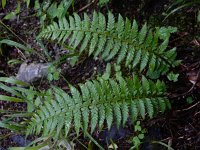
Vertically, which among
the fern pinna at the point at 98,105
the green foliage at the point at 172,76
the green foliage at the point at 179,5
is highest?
the green foliage at the point at 179,5

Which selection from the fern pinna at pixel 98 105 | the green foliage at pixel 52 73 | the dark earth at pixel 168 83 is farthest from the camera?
the green foliage at pixel 52 73

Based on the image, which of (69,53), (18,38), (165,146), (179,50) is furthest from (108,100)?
(18,38)

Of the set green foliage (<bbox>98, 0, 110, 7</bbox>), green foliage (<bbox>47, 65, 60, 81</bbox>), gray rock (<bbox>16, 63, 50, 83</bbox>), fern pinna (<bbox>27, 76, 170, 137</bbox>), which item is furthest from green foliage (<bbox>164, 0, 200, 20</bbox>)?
gray rock (<bbox>16, 63, 50, 83</bbox>)

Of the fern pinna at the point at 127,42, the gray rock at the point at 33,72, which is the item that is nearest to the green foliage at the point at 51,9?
the gray rock at the point at 33,72

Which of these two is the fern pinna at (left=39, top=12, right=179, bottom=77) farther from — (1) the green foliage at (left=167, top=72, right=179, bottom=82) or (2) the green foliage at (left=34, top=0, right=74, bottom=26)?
(2) the green foliage at (left=34, top=0, right=74, bottom=26)

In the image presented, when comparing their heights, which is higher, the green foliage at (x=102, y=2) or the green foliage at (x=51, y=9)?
the green foliage at (x=51, y=9)

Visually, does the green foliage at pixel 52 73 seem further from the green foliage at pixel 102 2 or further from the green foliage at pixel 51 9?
the green foliage at pixel 102 2

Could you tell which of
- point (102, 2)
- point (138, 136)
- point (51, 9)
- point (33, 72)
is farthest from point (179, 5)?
point (33, 72)
